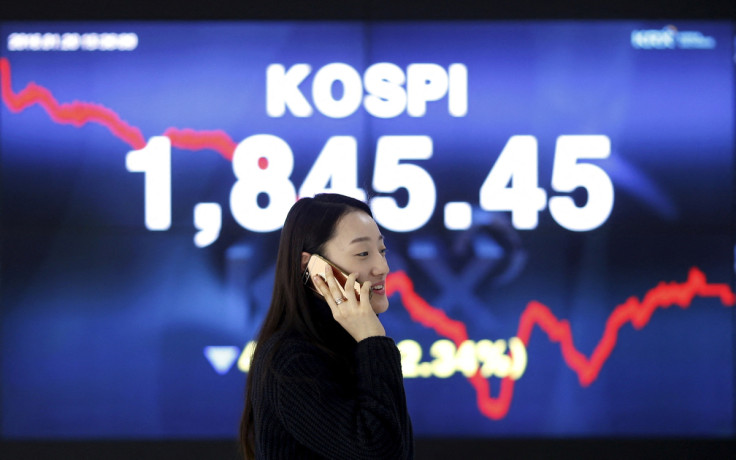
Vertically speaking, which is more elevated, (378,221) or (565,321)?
(378,221)

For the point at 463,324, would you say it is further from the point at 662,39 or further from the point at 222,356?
the point at 662,39

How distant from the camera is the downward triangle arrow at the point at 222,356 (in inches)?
190

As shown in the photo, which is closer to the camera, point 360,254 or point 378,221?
point 360,254

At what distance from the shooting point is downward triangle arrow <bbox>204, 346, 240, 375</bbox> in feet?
15.8

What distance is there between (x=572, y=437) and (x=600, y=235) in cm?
113

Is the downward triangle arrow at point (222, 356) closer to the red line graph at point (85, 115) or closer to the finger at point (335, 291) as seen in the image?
the red line graph at point (85, 115)

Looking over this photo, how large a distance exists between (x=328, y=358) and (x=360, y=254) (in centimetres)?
27

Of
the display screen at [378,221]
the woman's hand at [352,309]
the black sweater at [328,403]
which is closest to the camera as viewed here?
the black sweater at [328,403]

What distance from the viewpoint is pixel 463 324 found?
4.82 meters

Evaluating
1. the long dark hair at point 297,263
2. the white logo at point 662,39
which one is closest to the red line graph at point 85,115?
the white logo at point 662,39

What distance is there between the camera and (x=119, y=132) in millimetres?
4844

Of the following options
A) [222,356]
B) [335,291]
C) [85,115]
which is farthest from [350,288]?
[85,115]

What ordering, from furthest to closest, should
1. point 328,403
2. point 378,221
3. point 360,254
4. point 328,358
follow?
point 378,221 → point 360,254 → point 328,358 → point 328,403

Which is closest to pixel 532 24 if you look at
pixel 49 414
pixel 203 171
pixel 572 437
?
pixel 203 171
